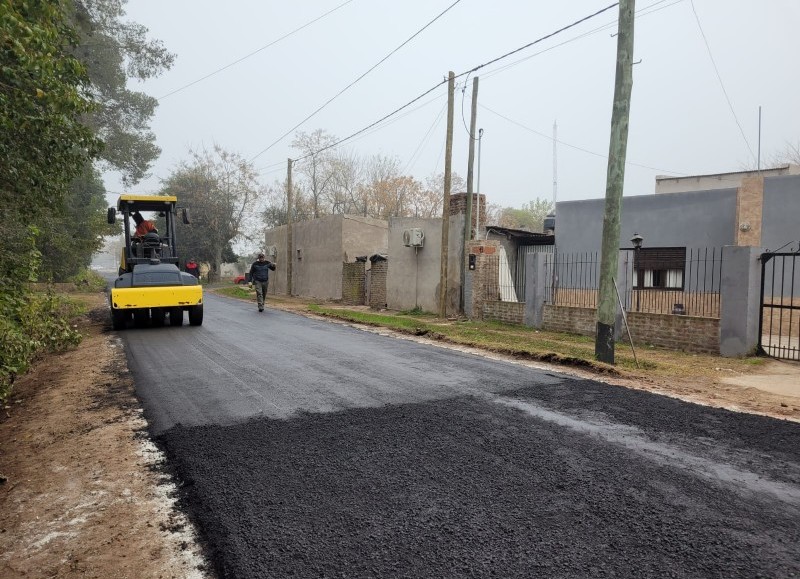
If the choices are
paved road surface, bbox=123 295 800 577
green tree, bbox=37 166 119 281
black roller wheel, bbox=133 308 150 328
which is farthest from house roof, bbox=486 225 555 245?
green tree, bbox=37 166 119 281

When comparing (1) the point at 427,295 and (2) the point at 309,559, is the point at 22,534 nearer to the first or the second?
(2) the point at 309,559

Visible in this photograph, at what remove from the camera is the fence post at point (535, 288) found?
14.0 m

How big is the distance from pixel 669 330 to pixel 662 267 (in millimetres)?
8868

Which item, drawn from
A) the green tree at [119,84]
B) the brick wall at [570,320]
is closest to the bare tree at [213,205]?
the green tree at [119,84]

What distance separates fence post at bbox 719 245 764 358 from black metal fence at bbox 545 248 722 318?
357 mm

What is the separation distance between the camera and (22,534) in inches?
121

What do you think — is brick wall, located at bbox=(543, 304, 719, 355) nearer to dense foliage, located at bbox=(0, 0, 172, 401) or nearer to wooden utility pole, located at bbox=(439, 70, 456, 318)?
wooden utility pole, located at bbox=(439, 70, 456, 318)

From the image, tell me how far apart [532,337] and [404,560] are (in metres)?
10.3

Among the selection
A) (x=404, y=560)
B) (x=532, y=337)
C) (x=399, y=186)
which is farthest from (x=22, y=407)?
(x=399, y=186)

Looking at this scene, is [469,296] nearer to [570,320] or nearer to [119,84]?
[570,320]

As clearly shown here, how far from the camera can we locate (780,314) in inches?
364

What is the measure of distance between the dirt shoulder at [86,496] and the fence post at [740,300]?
9.86 metres

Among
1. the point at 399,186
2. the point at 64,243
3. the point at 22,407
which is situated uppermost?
the point at 399,186

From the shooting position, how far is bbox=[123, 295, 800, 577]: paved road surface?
2711 mm
